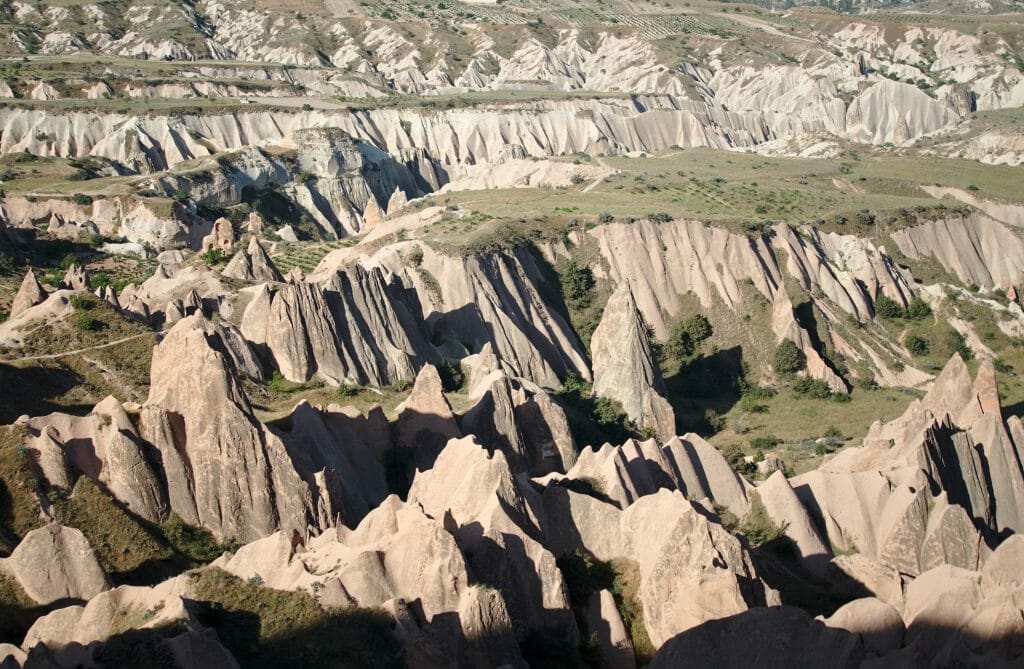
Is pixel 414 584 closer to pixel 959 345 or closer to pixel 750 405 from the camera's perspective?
pixel 750 405

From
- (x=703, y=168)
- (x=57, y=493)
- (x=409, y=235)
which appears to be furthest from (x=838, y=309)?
(x=57, y=493)

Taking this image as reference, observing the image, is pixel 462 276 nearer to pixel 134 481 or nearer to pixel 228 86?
pixel 134 481

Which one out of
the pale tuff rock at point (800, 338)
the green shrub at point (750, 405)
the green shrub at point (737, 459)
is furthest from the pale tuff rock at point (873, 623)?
the pale tuff rock at point (800, 338)

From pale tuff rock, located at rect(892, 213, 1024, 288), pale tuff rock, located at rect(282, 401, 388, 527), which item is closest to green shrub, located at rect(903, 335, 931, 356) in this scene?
pale tuff rock, located at rect(892, 213, 1024, 288)

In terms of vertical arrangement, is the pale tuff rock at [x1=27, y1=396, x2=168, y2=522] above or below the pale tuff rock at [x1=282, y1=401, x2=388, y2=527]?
above

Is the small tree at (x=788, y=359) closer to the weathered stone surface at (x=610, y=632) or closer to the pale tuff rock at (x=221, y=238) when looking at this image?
the pale tuff rock at (x=221, y=238)

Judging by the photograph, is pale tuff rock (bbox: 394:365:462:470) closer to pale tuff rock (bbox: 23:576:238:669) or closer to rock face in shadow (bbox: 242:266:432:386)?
rock face in shadow (bbox: 242:266:432:386)
